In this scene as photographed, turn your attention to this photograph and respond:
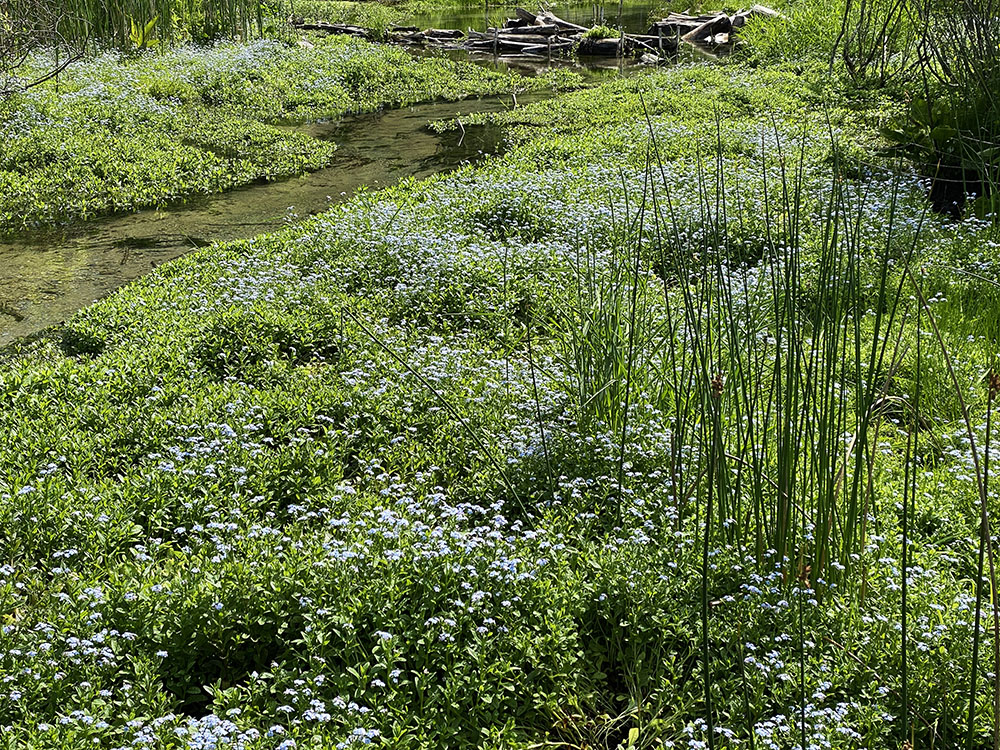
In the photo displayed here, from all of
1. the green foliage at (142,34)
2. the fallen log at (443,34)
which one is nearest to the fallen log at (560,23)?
the fallen log at (443,34)

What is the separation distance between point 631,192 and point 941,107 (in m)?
3.28

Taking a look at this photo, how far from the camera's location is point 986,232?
6.59 meters

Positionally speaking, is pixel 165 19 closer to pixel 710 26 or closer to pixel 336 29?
pixel 336 29

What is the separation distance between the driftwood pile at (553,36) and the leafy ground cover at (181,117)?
4.15m

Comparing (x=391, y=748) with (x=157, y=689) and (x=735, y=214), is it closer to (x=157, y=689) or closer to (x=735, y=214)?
(x=157, y=689)

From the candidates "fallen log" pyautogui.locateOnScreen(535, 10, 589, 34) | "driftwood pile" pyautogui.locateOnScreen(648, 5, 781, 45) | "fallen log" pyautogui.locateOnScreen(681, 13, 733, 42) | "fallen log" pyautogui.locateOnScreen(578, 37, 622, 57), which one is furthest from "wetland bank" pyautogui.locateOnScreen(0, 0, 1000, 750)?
Answer: "fallen log" pyautogui.locateOnScreen(535, 10, 589, 34)

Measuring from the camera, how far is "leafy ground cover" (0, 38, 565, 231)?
1002 cm

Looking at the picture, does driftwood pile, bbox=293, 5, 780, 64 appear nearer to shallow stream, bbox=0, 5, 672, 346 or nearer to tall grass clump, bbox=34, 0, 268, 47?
tall grass clump, bbox=34, 0, 268, 47

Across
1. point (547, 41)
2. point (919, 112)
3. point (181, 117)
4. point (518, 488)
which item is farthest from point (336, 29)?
point (518, 488)

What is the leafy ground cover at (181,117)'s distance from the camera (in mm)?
10023

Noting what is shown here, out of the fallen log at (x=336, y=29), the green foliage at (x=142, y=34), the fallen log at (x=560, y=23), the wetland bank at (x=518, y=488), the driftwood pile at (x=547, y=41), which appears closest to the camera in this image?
the wetland bank at (x=518, y=488)

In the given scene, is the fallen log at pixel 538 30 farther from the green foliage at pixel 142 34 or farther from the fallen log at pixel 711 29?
the green foliage at pixel 142 34

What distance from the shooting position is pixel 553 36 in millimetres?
23344

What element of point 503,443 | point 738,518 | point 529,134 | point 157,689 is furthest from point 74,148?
point 738,518
